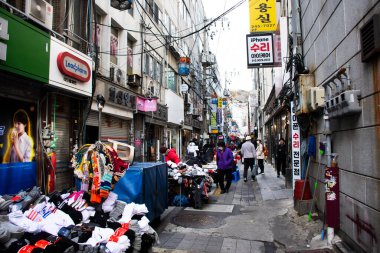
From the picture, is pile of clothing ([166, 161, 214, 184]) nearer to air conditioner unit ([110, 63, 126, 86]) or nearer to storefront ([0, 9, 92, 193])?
storefront ([0, 9, 92, 193])

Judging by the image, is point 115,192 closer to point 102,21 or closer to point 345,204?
point 345,204

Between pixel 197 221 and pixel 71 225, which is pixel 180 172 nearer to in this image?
pixel 197 221

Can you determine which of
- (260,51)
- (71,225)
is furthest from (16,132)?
(260,51)

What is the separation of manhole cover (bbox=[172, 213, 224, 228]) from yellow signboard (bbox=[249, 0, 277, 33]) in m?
8.76

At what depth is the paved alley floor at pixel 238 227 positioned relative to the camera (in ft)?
19.9

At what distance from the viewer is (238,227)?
7309 mm

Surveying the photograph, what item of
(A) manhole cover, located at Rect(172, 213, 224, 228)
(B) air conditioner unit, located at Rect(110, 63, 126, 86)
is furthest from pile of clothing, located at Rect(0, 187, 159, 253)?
(B) air conditioner unit, located at Rect(110, 63, 126, 86)

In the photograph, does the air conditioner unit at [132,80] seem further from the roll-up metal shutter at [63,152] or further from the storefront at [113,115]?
the roll-up metal shutter at [63,152]

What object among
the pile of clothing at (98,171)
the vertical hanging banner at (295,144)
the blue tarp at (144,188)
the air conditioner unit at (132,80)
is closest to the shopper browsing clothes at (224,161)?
the vertical hanging banner at (295,144)

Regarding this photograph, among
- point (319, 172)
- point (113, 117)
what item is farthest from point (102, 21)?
point (319, 172)

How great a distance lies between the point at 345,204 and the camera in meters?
5.58

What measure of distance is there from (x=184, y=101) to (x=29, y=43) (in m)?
20.6

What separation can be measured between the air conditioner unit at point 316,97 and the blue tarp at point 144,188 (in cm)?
367

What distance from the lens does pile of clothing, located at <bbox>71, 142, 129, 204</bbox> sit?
5.48 m
